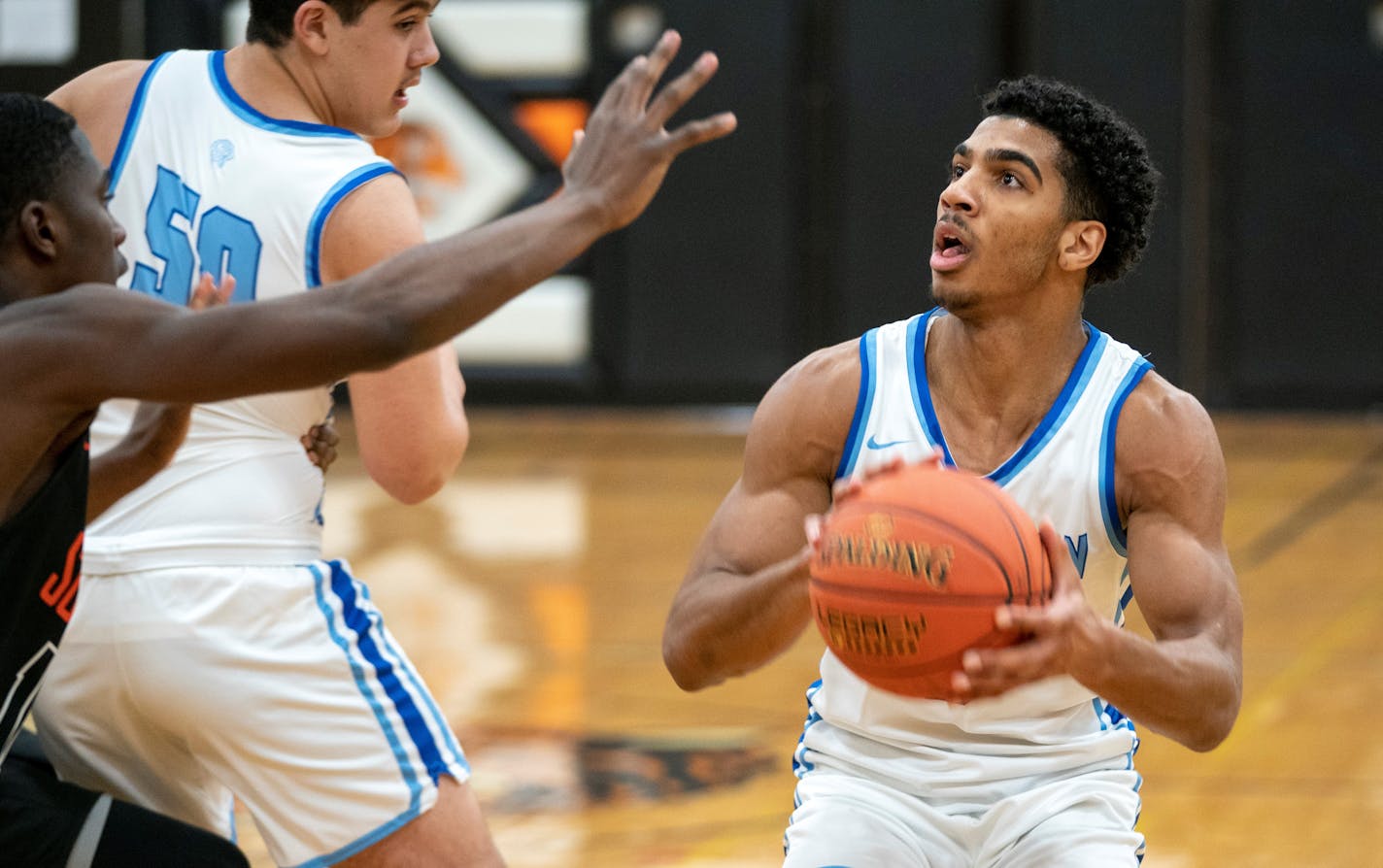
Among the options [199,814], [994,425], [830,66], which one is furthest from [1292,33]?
[199,814]

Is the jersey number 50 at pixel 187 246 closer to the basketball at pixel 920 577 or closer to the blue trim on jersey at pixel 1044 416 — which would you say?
the basketball at pixel 920 577

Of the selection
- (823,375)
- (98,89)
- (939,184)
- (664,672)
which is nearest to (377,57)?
(98,89)

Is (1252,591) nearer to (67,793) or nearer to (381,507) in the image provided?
(381,507)

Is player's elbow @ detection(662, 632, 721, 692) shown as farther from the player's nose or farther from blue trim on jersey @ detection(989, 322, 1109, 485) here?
the player's nose

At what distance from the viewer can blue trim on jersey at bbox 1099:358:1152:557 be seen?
3090 millimetres

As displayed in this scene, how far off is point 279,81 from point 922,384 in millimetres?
1174

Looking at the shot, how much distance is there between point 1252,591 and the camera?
306 inches

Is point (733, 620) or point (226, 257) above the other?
point (226, 257)

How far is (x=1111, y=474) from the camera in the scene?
10.2ft

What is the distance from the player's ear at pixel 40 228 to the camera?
247 centimetres

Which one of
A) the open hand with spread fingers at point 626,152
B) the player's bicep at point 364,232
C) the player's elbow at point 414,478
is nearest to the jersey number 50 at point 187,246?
the player's bicep at point 364,232

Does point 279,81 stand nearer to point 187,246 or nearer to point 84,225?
point 187,246

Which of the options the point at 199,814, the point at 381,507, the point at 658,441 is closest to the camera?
the point at 199,814

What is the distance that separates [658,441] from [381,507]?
9.29 feet
